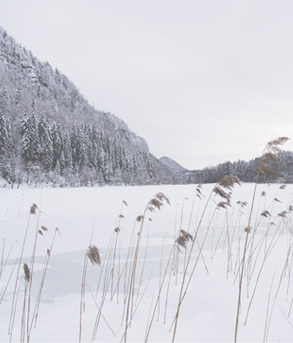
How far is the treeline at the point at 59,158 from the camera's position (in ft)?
110

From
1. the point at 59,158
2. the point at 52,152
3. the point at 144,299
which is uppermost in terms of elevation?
the point at 52,152

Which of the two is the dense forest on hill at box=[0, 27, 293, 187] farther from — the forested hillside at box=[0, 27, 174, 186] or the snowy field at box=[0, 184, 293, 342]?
the snowy field at box=[0, 184, 293, 342]

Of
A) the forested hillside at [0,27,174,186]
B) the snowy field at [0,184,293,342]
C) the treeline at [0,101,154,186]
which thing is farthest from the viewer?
the forested hillside at [0,27,174,186]

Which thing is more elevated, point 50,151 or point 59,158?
point 50,151

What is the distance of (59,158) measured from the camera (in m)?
45.3

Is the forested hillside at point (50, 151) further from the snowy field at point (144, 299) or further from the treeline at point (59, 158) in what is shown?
the snowy field at point (144, 299)

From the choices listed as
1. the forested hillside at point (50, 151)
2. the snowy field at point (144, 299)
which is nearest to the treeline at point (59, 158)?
the forested hillside at point (50, 151)

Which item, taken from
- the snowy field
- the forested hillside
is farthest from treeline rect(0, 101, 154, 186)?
Answer: the snowy field

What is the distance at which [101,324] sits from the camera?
2082 millimetres

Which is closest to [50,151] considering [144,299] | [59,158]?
[59,158]

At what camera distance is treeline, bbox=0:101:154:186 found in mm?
33562

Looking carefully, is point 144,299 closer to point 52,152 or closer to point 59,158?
point 52,152

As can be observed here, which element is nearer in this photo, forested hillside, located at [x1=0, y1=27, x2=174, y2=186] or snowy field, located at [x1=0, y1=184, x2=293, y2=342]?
snowy field, located at [x1=0, y1=184, x2=293, y2=342]

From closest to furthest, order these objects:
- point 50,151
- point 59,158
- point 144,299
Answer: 1. point 144,299
2. point 50,151
3. point 59,158
